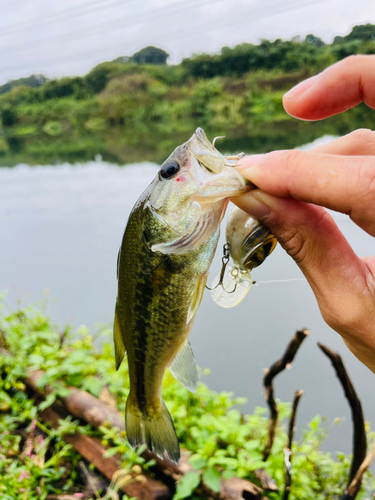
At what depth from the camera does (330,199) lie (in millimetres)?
799

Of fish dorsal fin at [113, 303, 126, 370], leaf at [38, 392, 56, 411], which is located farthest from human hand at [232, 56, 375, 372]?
leaf at [38, 392, 56, 411]

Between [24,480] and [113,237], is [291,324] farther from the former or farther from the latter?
→ [113,237]

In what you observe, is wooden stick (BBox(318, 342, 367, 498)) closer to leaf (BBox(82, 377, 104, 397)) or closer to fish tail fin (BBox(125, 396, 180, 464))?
fish tail fin (BBox(125, 396, 180, 464))

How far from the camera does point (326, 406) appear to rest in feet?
8.91

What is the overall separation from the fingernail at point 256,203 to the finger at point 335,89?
367mm

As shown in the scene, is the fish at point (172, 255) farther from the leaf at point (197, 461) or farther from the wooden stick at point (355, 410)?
the wooden stick at point (355, 410)

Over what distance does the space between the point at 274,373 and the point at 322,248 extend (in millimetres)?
1174

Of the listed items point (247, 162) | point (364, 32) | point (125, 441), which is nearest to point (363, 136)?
point (247, 162)

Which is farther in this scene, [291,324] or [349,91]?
[291,324]

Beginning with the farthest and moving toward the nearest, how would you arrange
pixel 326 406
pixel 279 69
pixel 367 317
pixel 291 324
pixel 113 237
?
pixel 279 69
pixel 113 237
pixel 291 324
pixel 326 406
pixel 367 317

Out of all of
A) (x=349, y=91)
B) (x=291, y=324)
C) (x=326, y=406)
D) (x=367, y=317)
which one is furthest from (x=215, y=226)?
(x=291, y=324)

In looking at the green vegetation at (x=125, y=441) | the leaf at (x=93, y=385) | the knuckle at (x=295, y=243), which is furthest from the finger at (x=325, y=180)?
the leaf at (x=93, y=385)

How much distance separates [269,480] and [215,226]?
1.58m

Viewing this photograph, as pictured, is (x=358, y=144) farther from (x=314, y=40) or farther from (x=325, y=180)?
(x=314, y=40)
